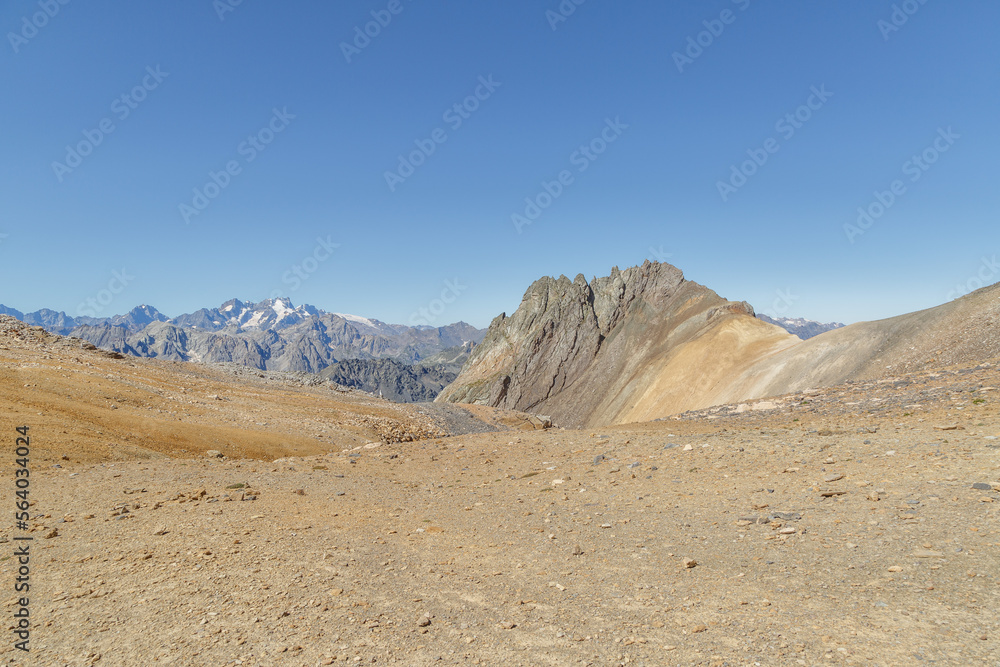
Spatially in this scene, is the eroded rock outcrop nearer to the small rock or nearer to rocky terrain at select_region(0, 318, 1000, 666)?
rocky terrain at select_region(0, 318, 1000, 666)

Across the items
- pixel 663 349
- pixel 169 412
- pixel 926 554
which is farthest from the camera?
pixel 663 349

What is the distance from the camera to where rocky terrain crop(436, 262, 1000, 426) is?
125ft

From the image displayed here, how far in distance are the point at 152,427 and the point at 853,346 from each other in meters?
50.8

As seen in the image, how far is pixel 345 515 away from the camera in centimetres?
1202

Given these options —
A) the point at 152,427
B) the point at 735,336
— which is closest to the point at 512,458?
the point at 152,427

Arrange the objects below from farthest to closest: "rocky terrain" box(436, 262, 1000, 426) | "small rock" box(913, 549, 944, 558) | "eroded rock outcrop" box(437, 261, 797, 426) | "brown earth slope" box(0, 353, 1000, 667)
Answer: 1. "eroded rock outcrop" box(437, 261, 797, 426)
2. "rocky terrain" box(436, 262, 1000, 426)
3. "small rock" box(913, 549, 944, 558)
4. "brown earth slope" box(0, 353, 1000, 667)

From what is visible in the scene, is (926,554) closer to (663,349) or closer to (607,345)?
(663,349)

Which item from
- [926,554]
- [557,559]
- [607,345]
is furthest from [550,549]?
[607,345]

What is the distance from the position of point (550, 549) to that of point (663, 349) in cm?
9187

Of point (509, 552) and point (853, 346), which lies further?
point (853, 346)

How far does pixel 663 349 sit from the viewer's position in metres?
96.6

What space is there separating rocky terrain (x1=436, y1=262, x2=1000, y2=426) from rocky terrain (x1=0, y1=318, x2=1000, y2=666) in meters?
23.8

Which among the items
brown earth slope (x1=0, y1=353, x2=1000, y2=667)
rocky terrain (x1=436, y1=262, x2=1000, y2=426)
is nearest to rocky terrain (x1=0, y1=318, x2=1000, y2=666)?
brown earth slope (x1=0, y1=353, x2=1000, y2=667)

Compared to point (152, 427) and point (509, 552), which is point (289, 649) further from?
point (152, 427)
